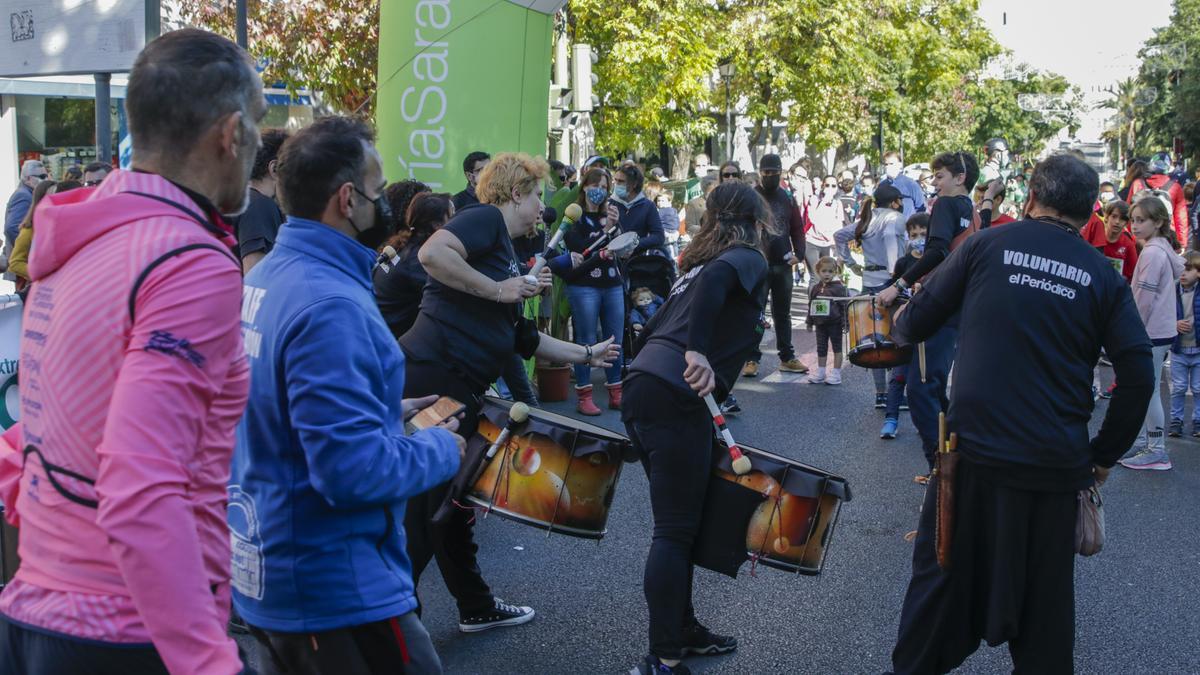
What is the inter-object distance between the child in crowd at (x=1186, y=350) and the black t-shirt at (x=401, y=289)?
5.93m

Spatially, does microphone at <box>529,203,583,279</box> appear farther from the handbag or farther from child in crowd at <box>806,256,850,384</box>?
child in crowd at <box>806,256,850,384</box>

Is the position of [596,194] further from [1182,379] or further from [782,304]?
[1182,379]

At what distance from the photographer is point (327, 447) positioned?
2.44m

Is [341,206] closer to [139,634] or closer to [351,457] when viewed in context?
[351,457]

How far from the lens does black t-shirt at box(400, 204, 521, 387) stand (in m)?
4.64

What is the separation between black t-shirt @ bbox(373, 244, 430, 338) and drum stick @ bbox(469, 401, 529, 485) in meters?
1.55

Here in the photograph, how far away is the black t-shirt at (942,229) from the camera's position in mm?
7676

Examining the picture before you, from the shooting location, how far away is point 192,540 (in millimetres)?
1773

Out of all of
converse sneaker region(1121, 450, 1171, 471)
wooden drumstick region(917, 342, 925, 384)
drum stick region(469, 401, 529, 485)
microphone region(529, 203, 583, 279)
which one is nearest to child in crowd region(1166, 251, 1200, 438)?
converse sneaker region(1121, 450, 1171, 471)

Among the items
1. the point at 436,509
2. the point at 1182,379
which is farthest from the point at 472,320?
the point at 1182,379

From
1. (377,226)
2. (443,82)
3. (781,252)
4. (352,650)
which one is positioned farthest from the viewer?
(781,252)

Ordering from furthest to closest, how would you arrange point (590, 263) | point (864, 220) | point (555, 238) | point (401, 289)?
→ point (864, 220) → point (590, 263) → point (401, 289) → point (555, 238)

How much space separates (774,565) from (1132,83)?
99.9 meters

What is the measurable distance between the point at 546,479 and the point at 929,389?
3743 mm
